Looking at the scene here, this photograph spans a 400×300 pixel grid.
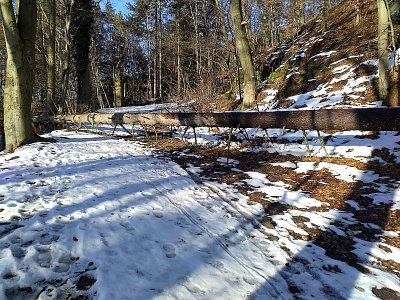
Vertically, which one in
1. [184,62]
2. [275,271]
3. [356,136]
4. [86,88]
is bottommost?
[275,271]

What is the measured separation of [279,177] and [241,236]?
236cm

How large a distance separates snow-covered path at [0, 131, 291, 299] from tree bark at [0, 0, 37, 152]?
2.99 meters

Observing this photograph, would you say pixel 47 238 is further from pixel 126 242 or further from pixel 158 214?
pixel 158 214

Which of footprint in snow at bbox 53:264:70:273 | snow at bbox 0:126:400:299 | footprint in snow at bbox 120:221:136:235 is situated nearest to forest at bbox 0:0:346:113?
snow at bbox 0:126:400:299

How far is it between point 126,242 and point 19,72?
6531 mm

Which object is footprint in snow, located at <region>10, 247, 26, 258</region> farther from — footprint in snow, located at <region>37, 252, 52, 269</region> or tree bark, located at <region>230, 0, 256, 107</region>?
tree bark, located at <region>230, 0, 256, 107</region>

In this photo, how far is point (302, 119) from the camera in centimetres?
635

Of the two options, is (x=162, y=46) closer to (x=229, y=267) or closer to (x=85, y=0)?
(x=85, y=0)

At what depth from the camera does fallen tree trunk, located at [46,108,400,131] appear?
202 inches

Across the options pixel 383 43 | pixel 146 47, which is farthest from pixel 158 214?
pixel 146 47

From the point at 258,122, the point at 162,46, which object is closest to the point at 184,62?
the point at 162,46

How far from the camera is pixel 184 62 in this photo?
3816cm

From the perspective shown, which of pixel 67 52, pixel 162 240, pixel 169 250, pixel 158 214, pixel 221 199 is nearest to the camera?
pixel 169 250

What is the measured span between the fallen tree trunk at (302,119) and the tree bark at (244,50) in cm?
431
